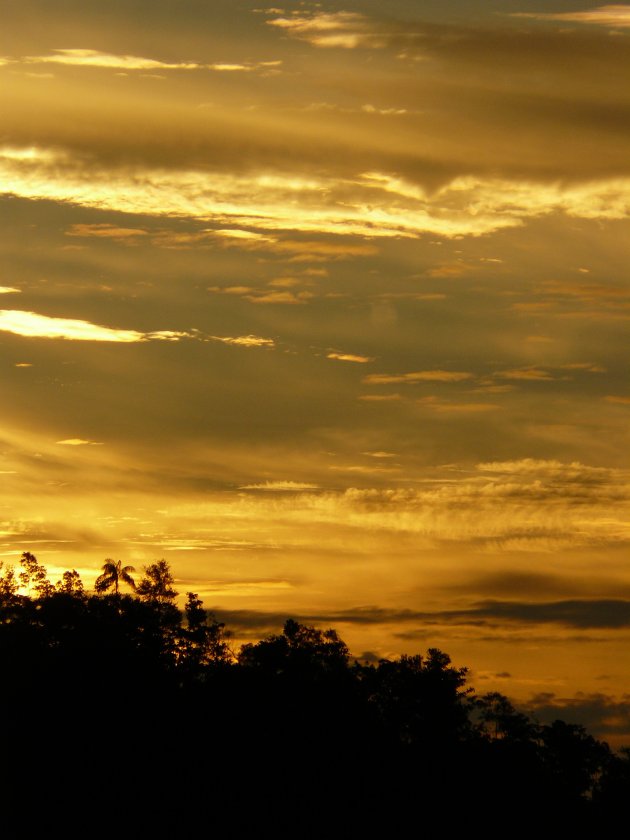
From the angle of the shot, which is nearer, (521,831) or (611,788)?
(521,831)

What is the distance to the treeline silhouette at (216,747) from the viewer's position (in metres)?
67.8

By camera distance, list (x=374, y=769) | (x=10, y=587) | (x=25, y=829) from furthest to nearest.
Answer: (x=10, y=587) < (x=374, y=769) < (x=25, y=829)

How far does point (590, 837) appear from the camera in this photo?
74750mm

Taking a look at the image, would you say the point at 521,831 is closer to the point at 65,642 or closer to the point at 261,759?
the point at 261,759

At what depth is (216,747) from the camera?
70.1 metres

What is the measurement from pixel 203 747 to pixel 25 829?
1015 cm

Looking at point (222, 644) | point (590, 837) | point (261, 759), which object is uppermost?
point (222, 644)

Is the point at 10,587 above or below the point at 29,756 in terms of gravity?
above

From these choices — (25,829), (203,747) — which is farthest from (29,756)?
(203,747)

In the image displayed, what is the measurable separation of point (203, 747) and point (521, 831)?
18.4 meters

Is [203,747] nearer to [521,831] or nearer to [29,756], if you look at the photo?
[29,756]

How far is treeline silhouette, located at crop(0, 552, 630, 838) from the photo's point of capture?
67.8 meters

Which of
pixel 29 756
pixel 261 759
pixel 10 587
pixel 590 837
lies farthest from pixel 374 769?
pixel 10 587

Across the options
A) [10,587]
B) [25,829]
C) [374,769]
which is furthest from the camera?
[10,587]
